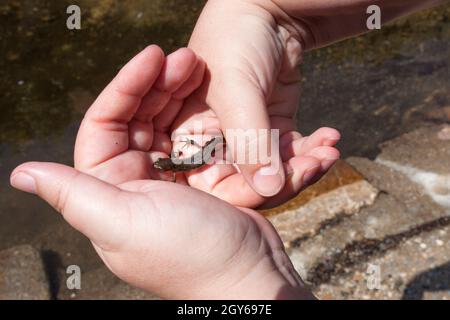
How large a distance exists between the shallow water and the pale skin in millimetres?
2588

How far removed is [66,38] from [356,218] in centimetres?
493

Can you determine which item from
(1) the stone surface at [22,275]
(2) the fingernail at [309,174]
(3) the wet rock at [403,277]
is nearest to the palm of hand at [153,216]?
(2) the fingernail at [309,174]

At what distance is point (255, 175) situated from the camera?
292 cm

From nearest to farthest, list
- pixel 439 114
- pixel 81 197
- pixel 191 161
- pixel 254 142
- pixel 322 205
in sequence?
pixel 81 197
pixel 254 142
pixel 191 161
pixel 322 205
pixel 439 114

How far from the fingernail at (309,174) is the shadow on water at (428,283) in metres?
1.74

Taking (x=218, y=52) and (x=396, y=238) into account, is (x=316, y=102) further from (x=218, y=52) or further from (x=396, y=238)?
(x=218, y=52)

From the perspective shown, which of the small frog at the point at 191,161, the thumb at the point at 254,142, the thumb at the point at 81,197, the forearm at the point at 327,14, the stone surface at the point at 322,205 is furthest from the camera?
the stone surface at the point at 322,205

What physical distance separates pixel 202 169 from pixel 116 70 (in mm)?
4099

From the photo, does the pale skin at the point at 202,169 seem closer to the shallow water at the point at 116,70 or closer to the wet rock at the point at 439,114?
the wet rock at the point at 439,114

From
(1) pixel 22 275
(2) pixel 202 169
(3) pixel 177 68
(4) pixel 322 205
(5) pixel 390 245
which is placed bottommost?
(1) pixel 22 275

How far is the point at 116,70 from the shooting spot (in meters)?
7.09

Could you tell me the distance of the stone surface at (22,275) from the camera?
15.7ft

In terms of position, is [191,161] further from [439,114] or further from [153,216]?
[439,114]

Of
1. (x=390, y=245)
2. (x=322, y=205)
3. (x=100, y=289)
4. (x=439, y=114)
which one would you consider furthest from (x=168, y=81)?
(x=439, y=114)
